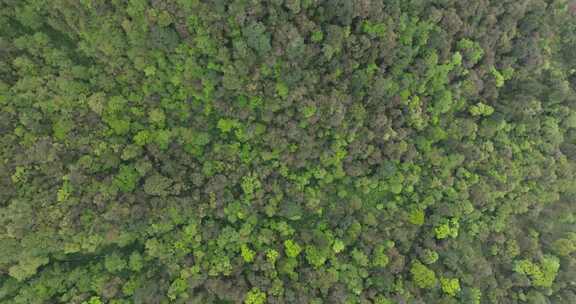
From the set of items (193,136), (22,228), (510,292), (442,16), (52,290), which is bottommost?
(510,292)

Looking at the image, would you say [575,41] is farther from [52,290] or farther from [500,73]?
[52,290]

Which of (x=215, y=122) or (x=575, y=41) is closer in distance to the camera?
(x=215, y=122)

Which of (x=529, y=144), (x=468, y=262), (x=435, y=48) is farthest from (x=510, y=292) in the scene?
(x=435, y=48)

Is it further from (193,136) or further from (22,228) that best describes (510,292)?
(22,228)

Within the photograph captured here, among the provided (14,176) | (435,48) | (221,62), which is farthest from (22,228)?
(435,48)

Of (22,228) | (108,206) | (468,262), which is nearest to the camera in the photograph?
(22,228)

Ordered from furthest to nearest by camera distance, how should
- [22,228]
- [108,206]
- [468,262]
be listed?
[468,262]
[108,206]
[22,228]

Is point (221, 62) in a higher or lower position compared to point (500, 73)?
higher
